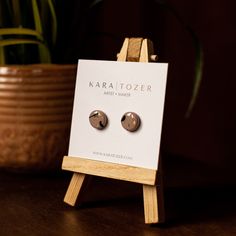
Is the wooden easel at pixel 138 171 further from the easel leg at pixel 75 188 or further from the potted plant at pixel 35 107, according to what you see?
the potted plant at pixel 35 107

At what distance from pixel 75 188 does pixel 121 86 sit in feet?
0.50

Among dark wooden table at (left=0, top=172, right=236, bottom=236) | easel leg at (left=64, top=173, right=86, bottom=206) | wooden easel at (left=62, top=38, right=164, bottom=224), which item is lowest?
dark wooden table at (left=0, top=172, right=236, bottom=236)

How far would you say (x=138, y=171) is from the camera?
0.63 meters

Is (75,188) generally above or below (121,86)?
below

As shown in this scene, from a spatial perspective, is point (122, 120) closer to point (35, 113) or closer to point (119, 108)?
point (119, 108)

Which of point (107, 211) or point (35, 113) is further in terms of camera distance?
point (35, 113)

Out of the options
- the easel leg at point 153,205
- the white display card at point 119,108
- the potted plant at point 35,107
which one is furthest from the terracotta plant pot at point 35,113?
the easel leg at point 153,205

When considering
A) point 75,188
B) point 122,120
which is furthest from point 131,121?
point 75,188

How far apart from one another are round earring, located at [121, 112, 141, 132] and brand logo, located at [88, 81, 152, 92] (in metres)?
0.03

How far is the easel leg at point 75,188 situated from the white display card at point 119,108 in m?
0.03

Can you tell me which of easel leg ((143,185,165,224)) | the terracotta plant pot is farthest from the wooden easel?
the terracotta plant pot

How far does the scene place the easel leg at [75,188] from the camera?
694 millimetres

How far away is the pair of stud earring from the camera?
635mm

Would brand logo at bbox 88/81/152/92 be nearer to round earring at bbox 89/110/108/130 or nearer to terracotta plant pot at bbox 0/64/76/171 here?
round earring at bbox 89/110/108/130
